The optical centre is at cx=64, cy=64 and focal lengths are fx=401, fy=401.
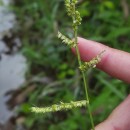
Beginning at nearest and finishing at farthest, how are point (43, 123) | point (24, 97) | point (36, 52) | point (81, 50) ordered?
point (81, 50) → point (43, 123) → point (24, 97) → point (36, 52)

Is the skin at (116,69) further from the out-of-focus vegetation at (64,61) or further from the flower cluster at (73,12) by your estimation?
the out-of-focus vegetation at (64,61)

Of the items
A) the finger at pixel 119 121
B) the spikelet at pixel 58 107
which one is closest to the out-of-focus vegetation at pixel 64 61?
the finger at pixel 119 121

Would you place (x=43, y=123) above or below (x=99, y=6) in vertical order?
below

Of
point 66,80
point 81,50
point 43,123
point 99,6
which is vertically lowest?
point 43,123

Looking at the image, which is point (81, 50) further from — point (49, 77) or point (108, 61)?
point (49, 77)

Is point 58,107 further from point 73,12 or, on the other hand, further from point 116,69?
point 116,69

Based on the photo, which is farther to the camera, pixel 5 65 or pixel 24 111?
pixel 5 65

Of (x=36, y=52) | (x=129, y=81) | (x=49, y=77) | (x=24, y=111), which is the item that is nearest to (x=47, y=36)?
(x=36, y=52)

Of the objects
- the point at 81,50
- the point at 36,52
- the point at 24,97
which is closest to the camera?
the point at 81,50
